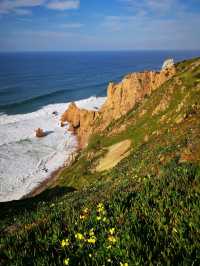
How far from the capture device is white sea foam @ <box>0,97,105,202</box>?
147 feet

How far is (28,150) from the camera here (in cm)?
5975

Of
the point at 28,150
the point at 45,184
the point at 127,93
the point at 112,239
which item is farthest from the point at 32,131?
the point at 112,239

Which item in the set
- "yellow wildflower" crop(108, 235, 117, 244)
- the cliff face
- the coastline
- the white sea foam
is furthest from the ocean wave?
"yellow wildflower" crop(108, 235, 117, 244)

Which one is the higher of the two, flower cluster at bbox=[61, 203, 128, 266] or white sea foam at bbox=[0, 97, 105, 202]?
flower cluster at bbox=[61, 203, 128, 266]

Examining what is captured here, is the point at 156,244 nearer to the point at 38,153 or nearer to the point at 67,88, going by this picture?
the point at 38,153

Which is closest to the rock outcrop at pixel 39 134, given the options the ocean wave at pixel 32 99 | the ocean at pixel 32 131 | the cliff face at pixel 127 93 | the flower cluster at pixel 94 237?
the ocean at pixel 32 131

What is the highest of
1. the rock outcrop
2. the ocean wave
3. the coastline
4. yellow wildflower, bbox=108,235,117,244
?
yellow wildflower, bbox=108,235,117,244

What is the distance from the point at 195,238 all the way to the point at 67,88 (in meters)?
127

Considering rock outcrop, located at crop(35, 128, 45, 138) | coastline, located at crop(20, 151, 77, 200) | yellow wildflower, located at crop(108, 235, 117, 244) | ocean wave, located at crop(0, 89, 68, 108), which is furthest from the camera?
ocean wave, located at crop(0, 89, 68, 108)

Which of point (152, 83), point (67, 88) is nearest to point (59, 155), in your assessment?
point (152, 83)

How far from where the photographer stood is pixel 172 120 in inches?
1234

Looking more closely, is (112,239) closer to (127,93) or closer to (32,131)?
(127,93)

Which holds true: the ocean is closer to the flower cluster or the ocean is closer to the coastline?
the coastline

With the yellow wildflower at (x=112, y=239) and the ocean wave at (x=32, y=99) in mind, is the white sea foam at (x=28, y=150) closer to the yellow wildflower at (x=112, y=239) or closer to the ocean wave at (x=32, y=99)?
the ocean wave at (x=32, y=99)
